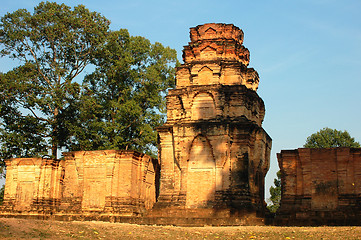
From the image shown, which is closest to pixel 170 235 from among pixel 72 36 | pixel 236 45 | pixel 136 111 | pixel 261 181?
pixel 261 181

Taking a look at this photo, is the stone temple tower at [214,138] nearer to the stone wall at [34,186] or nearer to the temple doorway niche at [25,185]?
the stone wall at [34,186]

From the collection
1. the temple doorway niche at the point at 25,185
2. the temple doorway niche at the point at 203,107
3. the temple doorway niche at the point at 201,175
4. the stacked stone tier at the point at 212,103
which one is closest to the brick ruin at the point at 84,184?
the temple doorway niche at the point at 25,185

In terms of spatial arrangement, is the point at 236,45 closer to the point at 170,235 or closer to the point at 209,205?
the point at 209,205

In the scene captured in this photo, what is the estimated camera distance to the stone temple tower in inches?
854

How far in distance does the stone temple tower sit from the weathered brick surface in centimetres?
168

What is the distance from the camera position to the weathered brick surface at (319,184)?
1991 centimetres

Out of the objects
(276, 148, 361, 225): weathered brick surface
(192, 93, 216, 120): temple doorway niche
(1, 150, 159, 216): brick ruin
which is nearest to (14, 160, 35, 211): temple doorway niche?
(1, 150, 159, 216): brick ruin

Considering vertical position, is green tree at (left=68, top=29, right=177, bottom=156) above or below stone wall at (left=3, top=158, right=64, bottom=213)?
above

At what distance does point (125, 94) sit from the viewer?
33.0m

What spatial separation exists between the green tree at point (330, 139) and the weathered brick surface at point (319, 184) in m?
22.8

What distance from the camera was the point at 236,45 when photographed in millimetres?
24594

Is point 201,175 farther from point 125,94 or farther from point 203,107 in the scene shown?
point 125,94

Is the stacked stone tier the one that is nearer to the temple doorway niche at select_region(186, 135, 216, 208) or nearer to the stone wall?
the temple doorway niche at select_region(186, 135, 216, 208)

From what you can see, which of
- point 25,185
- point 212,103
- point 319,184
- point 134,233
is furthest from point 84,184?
point 319,184
